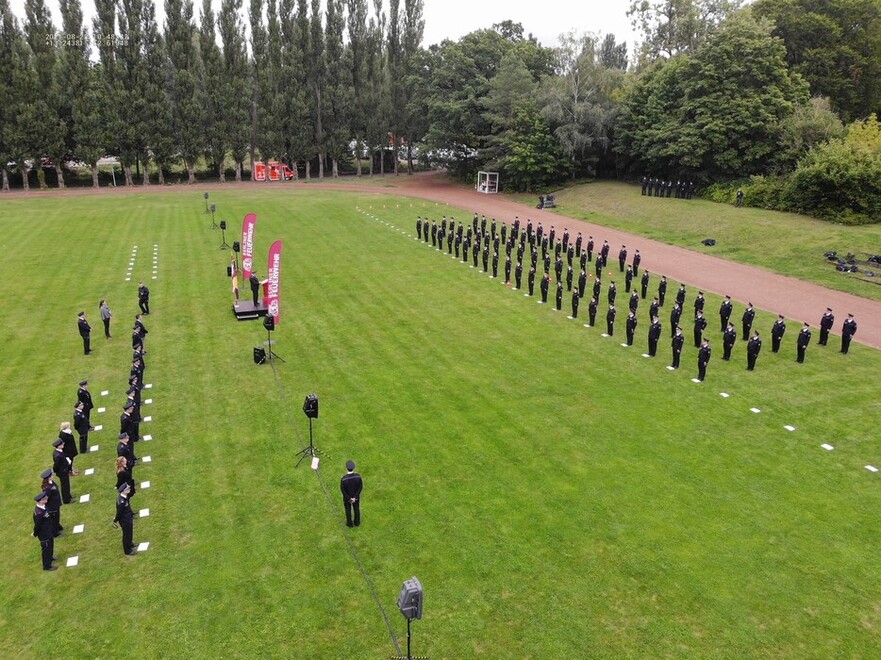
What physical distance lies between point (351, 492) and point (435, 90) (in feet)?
204

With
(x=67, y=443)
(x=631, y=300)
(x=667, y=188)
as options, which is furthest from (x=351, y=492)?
(x=667, y=188)

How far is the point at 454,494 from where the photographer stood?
12.5 metres

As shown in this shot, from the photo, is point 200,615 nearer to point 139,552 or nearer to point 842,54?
point 139,552

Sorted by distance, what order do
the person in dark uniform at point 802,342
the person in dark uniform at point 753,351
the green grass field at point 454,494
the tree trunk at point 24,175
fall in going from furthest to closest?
1. the tree trunk at point 24,175
2. the person in dark uniform at point 802,342
3. the person in dark uniform at point 753,351
4. the green grass field at point 454,494

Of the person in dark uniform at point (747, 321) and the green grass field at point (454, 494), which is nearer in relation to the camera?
the green grass field at point (454, 494)

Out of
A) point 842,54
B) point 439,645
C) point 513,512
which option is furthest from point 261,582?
point 842,54

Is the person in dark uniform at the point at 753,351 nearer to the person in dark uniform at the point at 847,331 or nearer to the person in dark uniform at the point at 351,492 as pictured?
the person in dark uniform at the point at 847,331

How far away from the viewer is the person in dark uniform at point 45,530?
10117 mm

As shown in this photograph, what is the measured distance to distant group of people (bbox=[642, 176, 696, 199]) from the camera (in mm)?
48406

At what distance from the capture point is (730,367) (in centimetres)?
1925

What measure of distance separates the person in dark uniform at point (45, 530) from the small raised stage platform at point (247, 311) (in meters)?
13.1

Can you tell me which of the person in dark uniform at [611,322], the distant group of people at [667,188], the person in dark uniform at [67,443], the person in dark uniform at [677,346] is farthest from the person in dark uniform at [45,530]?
the distant group of people at [667,188]

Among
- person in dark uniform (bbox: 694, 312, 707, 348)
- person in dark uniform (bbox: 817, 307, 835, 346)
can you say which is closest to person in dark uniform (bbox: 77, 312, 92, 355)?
Answer: person in dark uniform (bbox: 694, 312, 707, 348)

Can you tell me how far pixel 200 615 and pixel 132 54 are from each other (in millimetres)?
63704
